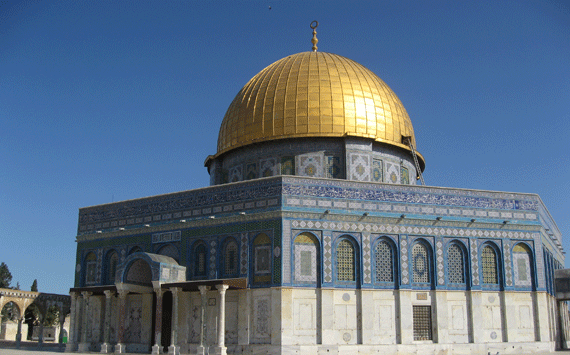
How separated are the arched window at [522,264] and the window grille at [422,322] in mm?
3817

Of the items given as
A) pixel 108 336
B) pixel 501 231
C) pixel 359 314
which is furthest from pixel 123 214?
pixel 501 231

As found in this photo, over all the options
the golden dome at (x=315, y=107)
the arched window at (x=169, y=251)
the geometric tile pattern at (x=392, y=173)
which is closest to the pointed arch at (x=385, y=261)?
the geometric tile pattern at (x=392, y=173)

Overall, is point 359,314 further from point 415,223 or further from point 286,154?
point 286,154

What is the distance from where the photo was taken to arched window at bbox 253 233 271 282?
21672 millimetres

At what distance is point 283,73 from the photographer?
27.8 metres

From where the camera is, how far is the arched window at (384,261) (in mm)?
22422

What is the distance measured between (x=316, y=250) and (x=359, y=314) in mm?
2610

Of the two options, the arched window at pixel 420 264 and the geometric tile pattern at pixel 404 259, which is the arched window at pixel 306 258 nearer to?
the geometric tile pattern at pixel 404 259

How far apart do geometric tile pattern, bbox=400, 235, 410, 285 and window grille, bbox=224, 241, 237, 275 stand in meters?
5.93

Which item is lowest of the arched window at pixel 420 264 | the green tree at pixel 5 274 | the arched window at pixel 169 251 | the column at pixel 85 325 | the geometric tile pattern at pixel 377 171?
the column at pixel 85 325

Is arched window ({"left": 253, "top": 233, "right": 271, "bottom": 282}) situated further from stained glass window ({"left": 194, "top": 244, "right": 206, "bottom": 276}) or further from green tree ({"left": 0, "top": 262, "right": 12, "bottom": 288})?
green tree ({"left": 0, "top": 262, "right": 12, "bottom": 288})

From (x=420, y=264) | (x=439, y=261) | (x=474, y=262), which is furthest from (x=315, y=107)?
(x=474, y=262)

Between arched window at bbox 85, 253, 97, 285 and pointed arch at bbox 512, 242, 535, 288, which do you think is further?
arched window at bbox 85, 253, 97, 285

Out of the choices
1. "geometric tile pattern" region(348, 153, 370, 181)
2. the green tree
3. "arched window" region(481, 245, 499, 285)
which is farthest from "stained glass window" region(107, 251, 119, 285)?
the green tree
